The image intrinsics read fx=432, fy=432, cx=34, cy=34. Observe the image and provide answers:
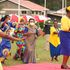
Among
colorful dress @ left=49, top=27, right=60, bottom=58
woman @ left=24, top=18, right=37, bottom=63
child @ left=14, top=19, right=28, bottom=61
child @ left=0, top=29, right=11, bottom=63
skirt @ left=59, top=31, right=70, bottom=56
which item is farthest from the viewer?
colorful dress @ left=49, top=27, right=60, bottom=58

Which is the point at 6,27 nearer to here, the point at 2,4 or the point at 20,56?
the point at 20,56

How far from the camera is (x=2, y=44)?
13.2 m

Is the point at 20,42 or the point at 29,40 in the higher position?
the point at 29,40

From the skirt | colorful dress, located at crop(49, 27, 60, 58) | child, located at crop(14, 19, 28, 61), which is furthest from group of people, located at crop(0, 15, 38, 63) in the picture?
the skirt

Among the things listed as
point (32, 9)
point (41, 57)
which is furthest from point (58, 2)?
point (41, 57)

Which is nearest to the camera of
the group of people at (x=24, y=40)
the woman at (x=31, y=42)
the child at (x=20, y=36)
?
the group of people at (x=24, y=40)

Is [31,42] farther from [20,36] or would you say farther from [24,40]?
[20,36]

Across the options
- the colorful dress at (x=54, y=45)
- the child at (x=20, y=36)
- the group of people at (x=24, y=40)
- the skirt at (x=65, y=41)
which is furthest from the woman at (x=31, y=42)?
the skirt at (x=65, y=41)

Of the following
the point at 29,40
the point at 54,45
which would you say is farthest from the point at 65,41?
the point at 54,45

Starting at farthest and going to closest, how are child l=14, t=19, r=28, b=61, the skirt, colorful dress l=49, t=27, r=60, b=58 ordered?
1. colorful dress l=49, t=27, r=60, b=58
2. child l=14, t=19, r=28, b=61
3. the skirt

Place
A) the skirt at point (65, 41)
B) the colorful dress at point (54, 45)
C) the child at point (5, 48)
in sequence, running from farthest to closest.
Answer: the colorful dress at point (54, 45) < the child at point (5, 48) < the skirt at point (65, 41)

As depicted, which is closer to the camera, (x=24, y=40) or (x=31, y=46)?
(x=24, y=40)

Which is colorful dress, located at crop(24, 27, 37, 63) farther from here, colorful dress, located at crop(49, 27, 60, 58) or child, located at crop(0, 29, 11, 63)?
colorful dress, located at crop(49, 27, 60, 58)

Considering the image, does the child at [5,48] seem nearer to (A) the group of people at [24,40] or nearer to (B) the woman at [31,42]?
(A) the group of people at [24,40]
